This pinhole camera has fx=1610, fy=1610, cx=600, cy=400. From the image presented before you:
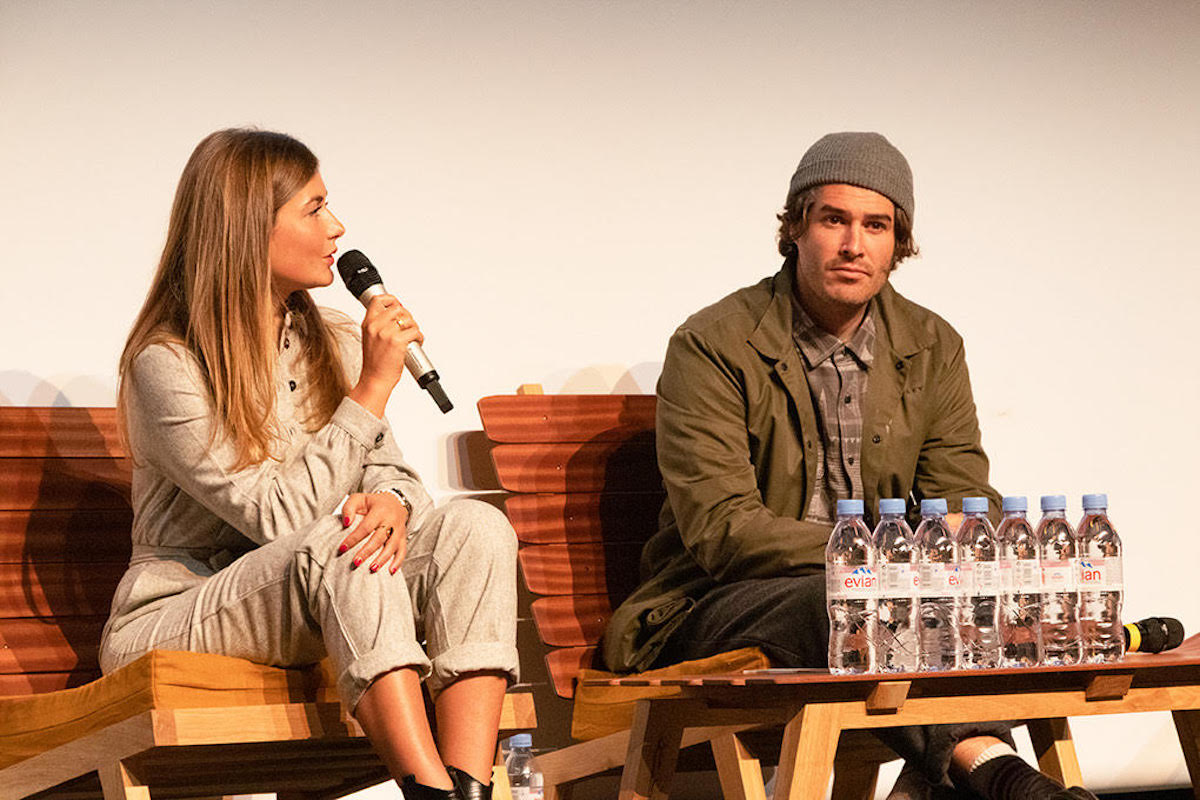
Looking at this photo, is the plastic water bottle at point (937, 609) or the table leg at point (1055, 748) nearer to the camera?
the plastic water bottle at point (937, 609)

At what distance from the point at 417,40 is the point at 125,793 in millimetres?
1726

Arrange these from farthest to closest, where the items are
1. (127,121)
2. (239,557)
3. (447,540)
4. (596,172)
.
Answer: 1. (596,172)
2. (127,121)
3. (239,557)
4. (447,540)

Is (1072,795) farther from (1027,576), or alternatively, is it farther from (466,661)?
(466,661)

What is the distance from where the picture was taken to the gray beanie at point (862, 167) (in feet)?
9.25

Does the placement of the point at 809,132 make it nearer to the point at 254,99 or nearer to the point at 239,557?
the point at 254,99

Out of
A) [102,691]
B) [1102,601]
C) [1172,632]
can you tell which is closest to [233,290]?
[102,691]

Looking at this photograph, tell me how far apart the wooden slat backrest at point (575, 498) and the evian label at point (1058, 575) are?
976 millimetres

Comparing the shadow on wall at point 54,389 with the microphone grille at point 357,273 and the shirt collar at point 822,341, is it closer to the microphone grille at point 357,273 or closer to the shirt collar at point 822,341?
the microphone grille at point 357,273

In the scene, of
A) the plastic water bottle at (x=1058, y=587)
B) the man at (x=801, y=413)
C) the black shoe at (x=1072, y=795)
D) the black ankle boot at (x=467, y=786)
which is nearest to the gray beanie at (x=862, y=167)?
the man at (x=801, y=413)

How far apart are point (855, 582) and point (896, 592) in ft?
0.23

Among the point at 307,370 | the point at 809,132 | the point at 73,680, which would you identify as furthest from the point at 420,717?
the point at 809,132

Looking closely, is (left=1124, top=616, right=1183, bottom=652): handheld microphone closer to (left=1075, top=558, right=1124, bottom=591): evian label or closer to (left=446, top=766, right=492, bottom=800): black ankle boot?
(left=1075, top=558, right=1124, bottom=591): evian label

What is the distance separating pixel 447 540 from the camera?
2301 mm

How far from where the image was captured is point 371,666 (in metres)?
2.12
